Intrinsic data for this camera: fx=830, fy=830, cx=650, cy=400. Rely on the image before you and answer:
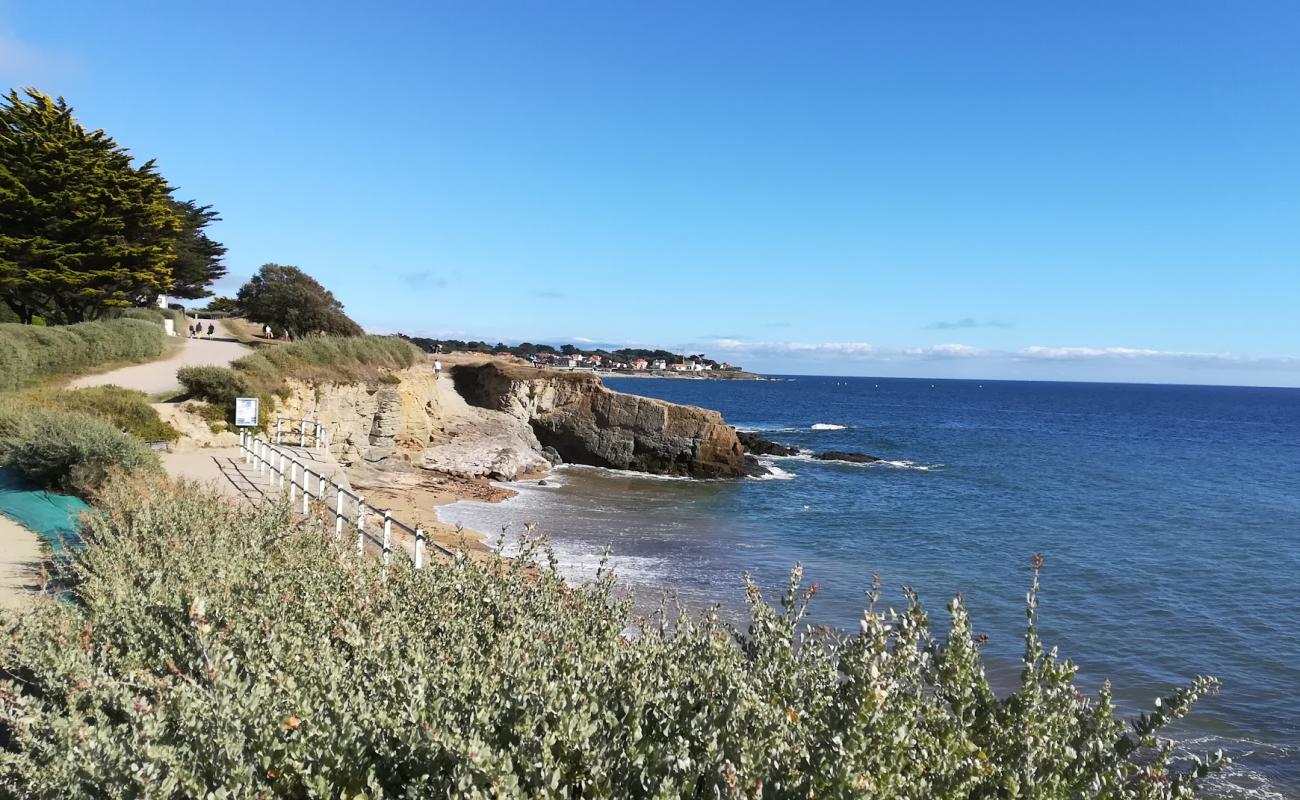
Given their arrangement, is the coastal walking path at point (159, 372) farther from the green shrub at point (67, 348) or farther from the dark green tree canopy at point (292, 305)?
the dark green tree canopy at point (292, 305)

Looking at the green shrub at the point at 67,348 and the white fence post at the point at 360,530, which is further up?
the green shrub at the point at 67,348

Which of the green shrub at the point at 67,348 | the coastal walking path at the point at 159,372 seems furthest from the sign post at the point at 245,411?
the green shrub at the point at 67,348

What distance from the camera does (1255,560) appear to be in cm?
2320

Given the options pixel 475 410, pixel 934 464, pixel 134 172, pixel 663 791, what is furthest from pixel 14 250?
pixel 934 464

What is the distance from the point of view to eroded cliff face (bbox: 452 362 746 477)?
3947cm

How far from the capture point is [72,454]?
42.2 ft

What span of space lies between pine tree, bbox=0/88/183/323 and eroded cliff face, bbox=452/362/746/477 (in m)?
16.1

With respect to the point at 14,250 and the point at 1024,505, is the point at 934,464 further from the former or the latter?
the point at 14,250

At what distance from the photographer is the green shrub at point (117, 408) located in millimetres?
17609

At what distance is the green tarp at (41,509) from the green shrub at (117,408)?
173 inches

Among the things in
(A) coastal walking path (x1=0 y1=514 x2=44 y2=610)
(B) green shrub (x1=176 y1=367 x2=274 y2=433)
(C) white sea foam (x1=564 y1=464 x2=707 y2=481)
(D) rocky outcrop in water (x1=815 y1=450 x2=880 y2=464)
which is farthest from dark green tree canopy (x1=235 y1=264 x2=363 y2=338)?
(A) coastal walking path (x1=0 y1=514 x2=44 y2=610)

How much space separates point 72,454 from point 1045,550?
23475mm

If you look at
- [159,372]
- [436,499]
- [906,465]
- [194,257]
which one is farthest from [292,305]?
[906,465]

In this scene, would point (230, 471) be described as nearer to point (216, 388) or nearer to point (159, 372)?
point (216, 388)
